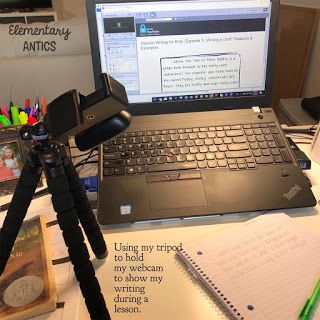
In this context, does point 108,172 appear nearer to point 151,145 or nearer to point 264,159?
point 151,145

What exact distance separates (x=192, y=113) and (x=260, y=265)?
0.41 metres

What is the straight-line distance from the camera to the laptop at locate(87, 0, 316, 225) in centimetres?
74

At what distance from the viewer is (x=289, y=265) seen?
2.00ft

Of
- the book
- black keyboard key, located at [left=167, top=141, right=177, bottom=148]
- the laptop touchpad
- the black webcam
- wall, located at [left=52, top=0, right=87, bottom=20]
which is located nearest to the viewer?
Result: the black webcam

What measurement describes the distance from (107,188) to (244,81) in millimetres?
401

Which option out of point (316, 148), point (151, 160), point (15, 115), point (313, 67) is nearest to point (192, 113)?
point (151, 160)

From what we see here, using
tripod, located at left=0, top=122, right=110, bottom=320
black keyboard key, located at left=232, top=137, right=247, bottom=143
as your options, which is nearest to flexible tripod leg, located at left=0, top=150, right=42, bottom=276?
tripod, located at left=0, top=122, right=110, bottom=320

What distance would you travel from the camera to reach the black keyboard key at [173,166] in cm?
79

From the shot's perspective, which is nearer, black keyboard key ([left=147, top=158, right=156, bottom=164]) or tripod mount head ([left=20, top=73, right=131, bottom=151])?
tripod mount head ([left=20, top=73, right=131, bottom=151])

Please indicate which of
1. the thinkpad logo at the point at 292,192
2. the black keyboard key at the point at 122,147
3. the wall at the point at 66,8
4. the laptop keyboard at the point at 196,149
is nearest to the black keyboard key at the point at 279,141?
the laptop keyboard at the point at 196,149

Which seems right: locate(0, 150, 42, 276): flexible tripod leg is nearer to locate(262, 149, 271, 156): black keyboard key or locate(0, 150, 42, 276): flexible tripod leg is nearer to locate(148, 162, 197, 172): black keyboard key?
locate(148, 162, 197, 172): black keyboard key

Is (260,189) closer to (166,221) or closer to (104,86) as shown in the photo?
(166,221)

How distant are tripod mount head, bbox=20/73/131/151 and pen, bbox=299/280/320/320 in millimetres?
347

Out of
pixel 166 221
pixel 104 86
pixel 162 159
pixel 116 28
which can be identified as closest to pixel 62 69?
pixel 116 28
